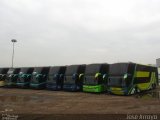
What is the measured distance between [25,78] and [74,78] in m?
7.63

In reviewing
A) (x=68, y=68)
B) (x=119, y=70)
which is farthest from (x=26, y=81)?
(x=119, y=70)

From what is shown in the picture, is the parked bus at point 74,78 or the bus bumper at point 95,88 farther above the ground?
the parked bus at point 74,78

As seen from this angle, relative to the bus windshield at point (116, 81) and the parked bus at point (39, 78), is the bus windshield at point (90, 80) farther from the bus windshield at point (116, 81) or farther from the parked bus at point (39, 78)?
the parked bus at point (39, 78)

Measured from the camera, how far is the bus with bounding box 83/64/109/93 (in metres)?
23.9

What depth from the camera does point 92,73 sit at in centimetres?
2447

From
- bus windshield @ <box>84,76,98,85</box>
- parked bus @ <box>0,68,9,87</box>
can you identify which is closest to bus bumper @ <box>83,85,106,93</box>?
bus windshield @ <box>84,76,98,85</box>

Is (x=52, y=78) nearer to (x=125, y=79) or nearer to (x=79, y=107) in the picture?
(x=125, y=79)

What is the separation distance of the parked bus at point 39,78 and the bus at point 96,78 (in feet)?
20.9

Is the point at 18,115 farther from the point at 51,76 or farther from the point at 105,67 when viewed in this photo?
the point at 51,76

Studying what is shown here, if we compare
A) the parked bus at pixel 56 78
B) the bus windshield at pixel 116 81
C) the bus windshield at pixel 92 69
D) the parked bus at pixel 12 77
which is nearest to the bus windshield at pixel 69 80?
the parked bus at pixel 56 78

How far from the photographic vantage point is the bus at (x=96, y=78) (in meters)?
23.9

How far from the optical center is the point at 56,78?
28016mm

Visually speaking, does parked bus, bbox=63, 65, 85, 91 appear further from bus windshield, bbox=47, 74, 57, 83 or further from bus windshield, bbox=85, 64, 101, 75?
bus windshield, bbox=47, 74, 57, 83

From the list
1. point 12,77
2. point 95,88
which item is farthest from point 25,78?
point 95,88
